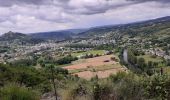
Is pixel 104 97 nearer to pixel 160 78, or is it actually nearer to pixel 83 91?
pixel 83 91

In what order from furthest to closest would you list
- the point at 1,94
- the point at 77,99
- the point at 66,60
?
the point at 66,60 → the point at 77,99 → the point at 1,94

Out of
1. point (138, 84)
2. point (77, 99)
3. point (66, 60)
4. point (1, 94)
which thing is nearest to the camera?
point (1, 94)

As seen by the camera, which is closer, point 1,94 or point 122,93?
point 1,94

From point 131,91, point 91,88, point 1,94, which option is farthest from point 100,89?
point 1,94

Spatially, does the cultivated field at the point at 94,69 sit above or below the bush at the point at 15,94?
below

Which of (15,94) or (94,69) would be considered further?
(94,69)

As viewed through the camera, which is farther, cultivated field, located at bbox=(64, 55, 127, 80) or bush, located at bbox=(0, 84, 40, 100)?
cultivated field, located at bbox=(64, 55, 127, 80)

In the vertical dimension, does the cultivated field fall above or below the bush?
below

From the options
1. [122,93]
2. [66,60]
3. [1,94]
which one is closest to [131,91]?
[122,93]

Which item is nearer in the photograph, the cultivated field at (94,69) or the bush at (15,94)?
the bush at (15,94)

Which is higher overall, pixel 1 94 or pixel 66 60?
pixel 1 94

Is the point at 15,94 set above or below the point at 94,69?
above
